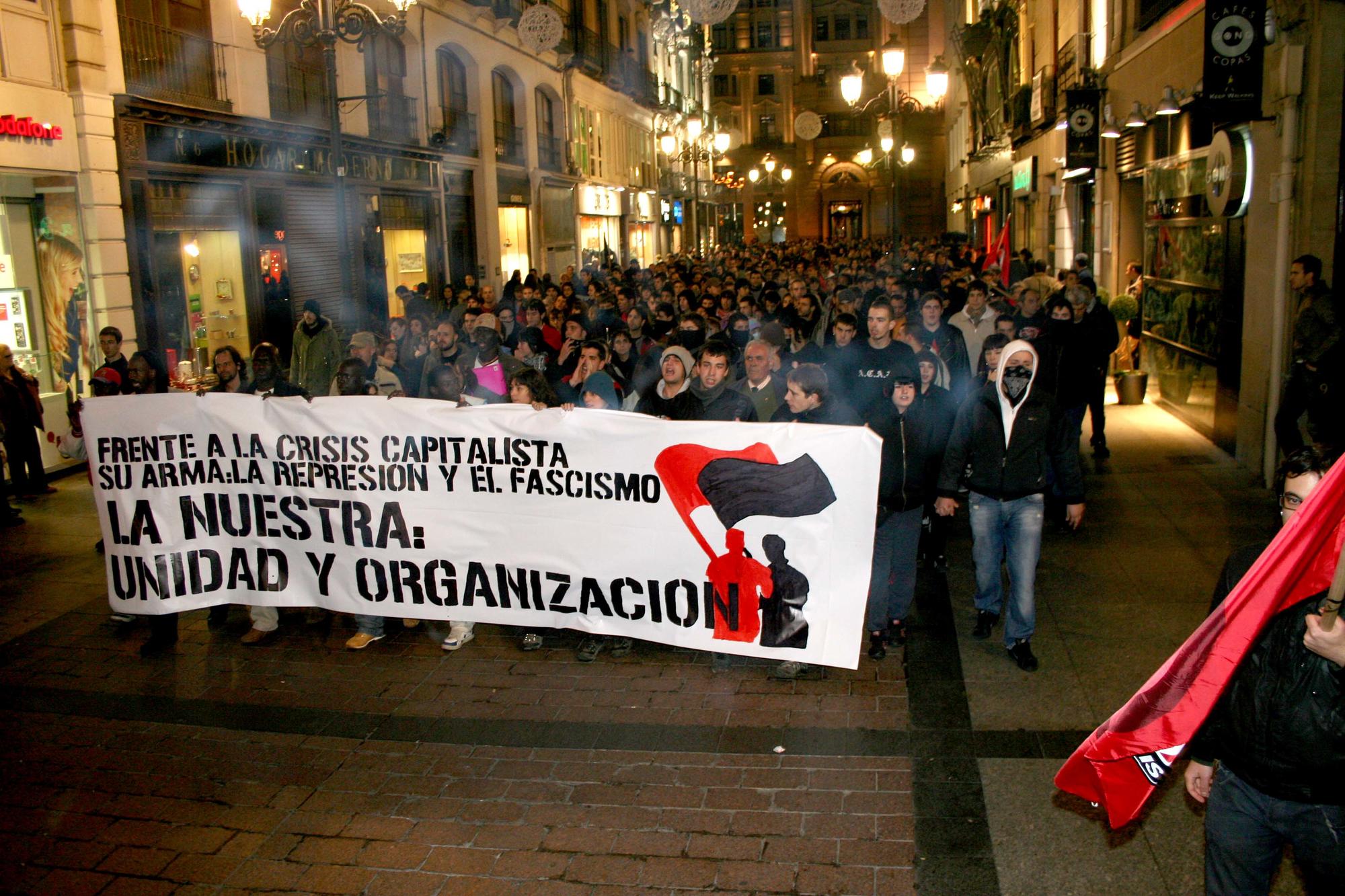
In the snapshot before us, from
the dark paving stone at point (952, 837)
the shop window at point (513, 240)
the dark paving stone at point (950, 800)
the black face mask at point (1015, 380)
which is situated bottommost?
the dark paving stone at point (952, 837)

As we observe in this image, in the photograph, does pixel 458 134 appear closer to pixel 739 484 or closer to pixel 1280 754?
pixel 739 484

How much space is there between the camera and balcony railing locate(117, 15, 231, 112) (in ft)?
47.3

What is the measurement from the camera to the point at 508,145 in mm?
29766

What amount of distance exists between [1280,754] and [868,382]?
575 centimetres

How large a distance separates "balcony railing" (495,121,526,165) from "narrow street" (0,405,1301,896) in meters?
22.7

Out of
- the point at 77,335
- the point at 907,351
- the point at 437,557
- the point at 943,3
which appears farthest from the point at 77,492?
→ the point at 943,3

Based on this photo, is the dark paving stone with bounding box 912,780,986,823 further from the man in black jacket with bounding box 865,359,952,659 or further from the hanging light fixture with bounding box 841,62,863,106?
the hanging light fixture with bounding box 841,62,863,106

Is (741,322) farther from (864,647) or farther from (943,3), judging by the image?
(943,3)

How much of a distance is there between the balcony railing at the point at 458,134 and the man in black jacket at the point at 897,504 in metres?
19.6

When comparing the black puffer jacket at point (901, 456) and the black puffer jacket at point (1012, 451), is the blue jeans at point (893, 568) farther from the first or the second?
the black puffer jacket at point (1012, 451)

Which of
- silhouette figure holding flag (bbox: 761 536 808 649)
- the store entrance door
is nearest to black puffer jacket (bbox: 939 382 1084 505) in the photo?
silhouette figure holding flag (bbox: 761 536 808 649)

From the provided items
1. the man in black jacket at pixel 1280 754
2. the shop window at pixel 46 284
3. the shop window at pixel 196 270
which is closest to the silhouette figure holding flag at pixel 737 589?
the man in black jacket at pixel 1280 754

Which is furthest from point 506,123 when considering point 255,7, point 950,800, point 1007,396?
point 950,800

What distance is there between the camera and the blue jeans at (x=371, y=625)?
7156 mm
